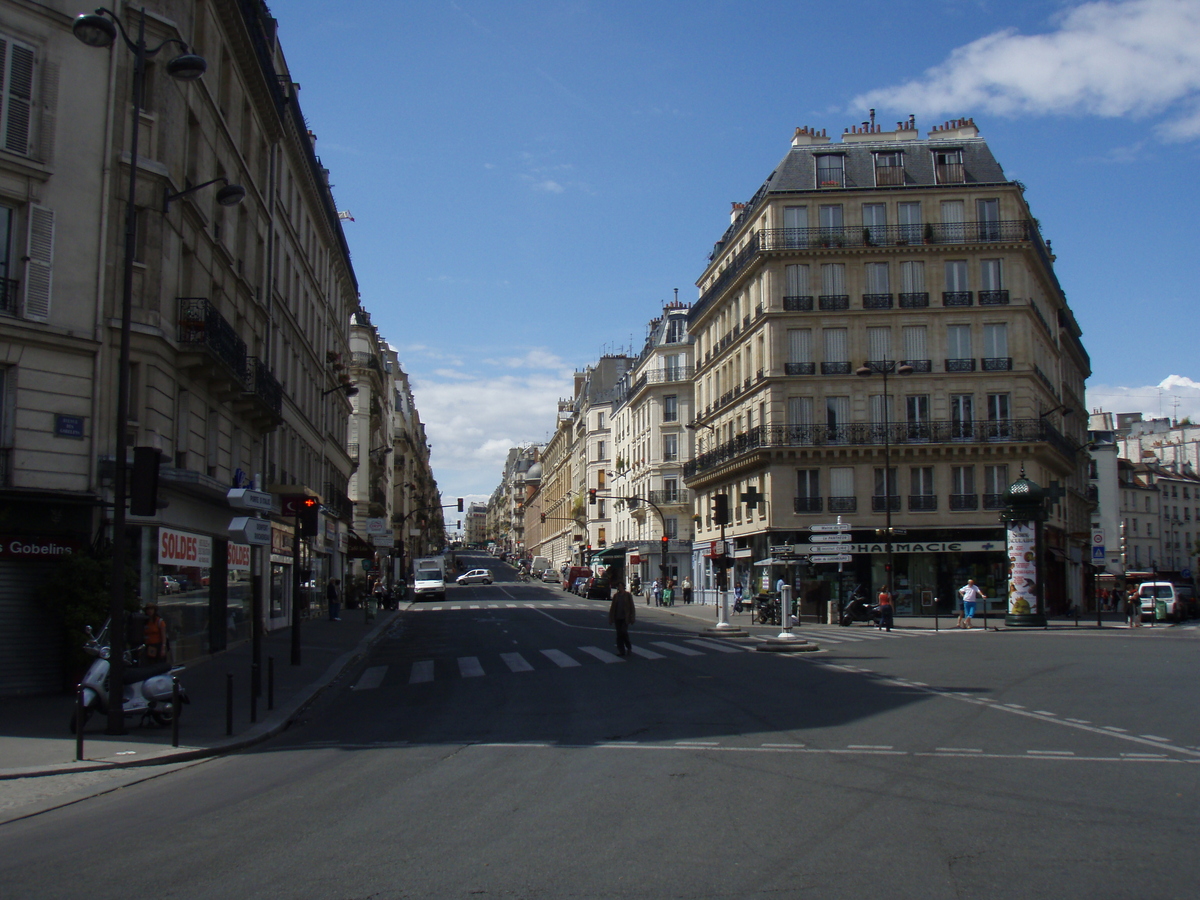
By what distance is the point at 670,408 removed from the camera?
71.9 metres

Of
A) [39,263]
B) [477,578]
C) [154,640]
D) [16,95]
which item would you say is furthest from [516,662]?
[477,578]

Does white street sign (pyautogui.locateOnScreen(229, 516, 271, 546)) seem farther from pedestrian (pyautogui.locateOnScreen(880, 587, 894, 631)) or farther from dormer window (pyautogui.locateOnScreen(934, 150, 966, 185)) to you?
dormer window (pyautogui.locateOnScreen(934, 150, 966, 185))

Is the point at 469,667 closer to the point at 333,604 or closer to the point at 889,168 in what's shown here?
the point at 333,604

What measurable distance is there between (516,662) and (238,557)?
354 inches

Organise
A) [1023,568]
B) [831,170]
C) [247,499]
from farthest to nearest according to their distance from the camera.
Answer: [831,170]
[1023,568]
[247,499]

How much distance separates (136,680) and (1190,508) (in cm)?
11107

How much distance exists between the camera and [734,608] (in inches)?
1864

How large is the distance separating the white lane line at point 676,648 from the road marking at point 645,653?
0.53m

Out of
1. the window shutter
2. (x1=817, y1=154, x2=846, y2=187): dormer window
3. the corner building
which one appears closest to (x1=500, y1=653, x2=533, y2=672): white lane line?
the window shutter

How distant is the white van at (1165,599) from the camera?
41575 mm

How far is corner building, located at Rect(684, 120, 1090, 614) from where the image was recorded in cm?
4444

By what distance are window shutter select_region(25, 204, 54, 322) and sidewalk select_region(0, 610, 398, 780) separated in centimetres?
594

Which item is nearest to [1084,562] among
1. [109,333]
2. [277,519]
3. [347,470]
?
→ [347,470]

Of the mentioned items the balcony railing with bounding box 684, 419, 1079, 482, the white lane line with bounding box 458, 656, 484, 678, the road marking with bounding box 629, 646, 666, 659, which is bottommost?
the white lane line with bounding box 458, 656, 484, 678
